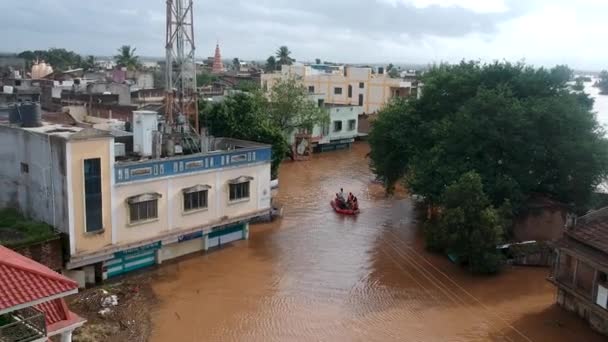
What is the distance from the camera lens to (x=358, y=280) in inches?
758

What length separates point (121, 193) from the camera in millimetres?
17594

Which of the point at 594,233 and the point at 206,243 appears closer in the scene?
the point at 594,233

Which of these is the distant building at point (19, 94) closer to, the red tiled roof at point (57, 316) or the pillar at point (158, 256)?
the pillar at point (158, 256)

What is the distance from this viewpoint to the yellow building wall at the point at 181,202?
1781cm

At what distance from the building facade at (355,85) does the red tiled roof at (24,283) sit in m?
44.1

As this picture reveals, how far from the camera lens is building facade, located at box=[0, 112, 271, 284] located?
16.5 metres

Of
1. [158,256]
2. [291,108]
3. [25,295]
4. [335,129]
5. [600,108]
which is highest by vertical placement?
[291,108]

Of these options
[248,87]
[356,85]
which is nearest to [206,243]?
[248,87]

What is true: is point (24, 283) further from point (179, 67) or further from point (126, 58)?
point (126, 58)

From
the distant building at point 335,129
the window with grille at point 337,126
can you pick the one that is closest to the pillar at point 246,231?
the distant building at point 335,129

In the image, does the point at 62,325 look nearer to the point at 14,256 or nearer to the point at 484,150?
the point at 14,256

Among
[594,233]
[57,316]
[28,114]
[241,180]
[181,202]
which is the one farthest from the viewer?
[241,180]

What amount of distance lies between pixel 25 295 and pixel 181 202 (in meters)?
11.5

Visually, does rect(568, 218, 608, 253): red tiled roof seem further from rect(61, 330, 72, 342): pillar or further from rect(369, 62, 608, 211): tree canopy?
rect(61, 330, 72, 342): pillar
